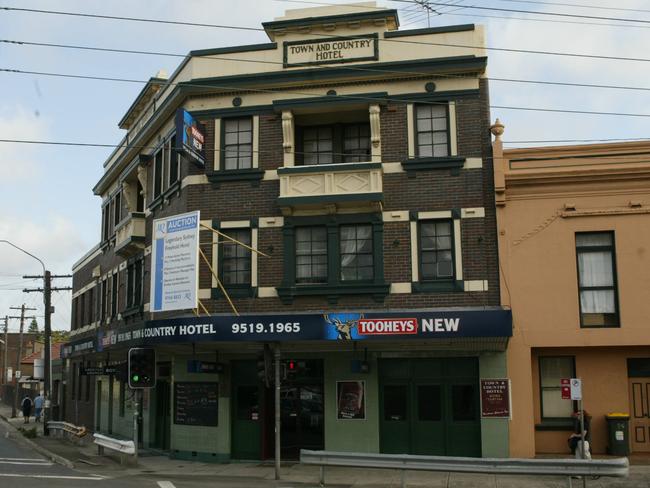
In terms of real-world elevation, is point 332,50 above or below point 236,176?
above

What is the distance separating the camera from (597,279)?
63.4 feet

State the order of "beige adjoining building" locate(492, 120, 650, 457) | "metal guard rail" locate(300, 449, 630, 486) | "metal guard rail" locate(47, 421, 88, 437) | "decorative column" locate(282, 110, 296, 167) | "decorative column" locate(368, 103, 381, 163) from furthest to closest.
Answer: "metal guard rail" locate(47, 421, 88, 437) → "decorative column" locate(282, 110, 296, 167) → "decorative column" locate(368, 103, 381, 163) → "beige adjoining building" locate(492, 120, 650, 457) → "metal guard rail" locate(300, 449, 630, 486)

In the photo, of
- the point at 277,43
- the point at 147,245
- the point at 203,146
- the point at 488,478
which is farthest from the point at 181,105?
the point at 488,478

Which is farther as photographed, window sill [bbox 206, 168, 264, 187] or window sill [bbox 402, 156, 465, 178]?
window sill [bbox 206, 168, 264, 187]

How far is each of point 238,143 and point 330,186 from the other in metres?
3.24

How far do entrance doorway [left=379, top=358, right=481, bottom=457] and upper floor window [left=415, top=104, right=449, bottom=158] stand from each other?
18.3 ft

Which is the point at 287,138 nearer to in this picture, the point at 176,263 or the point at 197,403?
the point at 176,263

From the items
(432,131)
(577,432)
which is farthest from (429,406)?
(432,131)

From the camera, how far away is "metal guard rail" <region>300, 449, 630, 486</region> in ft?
46.0

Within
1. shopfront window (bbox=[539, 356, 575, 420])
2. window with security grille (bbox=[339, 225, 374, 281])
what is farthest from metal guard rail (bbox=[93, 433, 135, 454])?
shopfront window (bbox=[539, 356, 575, 420])

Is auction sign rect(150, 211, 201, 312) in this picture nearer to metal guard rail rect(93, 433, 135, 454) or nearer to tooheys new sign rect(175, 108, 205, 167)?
tooheys new sign rect(175, 108, 205, 167)

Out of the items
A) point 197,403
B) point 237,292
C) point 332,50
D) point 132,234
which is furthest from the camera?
point 132,234

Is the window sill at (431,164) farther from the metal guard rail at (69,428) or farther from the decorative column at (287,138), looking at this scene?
the metal guard rail at (69,428)

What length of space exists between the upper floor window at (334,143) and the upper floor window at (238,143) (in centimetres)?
150
